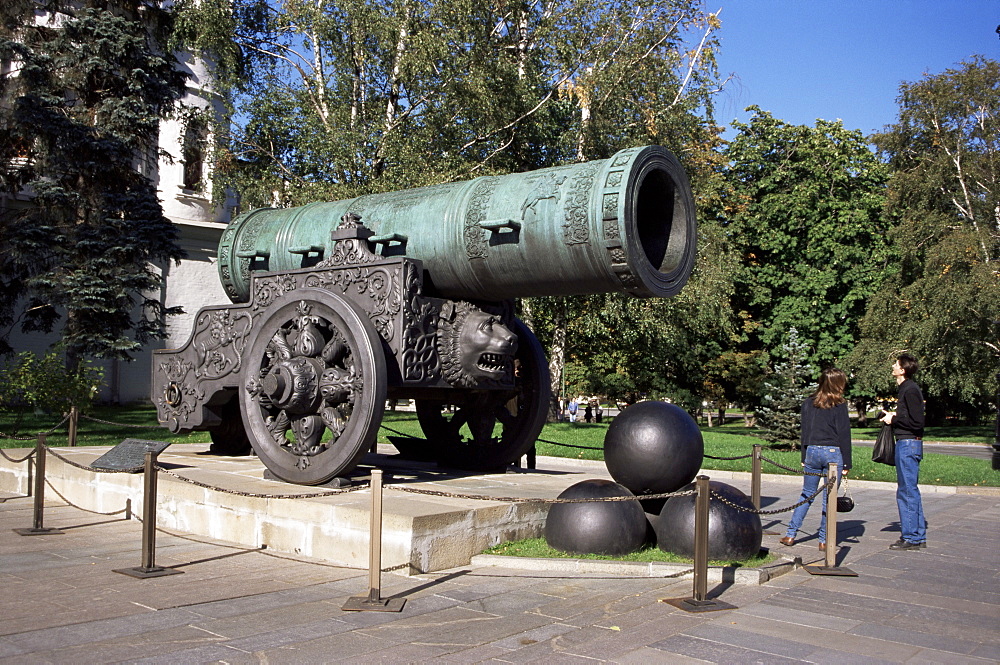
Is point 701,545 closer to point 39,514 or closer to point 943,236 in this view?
point 39,514

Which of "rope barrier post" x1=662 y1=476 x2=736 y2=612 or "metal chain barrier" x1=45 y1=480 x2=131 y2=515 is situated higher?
"rope barrier post" x1=662 y1=476 x2=736 y2=612

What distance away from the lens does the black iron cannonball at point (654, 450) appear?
6805 mm

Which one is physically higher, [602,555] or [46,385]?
[46,385]

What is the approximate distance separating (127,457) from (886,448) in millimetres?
6319

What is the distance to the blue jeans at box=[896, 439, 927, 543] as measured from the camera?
7.45 meters

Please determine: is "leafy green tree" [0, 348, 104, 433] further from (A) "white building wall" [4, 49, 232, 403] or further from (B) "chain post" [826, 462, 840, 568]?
(B) "chain post" [826, 462, 840, 568]

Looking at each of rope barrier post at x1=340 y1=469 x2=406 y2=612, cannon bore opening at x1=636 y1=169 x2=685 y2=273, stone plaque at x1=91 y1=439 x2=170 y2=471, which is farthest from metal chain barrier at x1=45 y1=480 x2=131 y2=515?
cannon bore opening at x1=636 y1=169 x2=685 y2=273

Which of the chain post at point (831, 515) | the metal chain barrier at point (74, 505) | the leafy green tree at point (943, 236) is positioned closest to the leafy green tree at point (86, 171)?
the metal chain barrier at point (74, 505)

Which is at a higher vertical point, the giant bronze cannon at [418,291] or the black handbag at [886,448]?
the giant bronze cannon at [418,291]

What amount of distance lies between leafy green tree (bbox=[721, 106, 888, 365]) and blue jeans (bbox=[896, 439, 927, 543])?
902 inches

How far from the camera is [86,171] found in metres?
19.8

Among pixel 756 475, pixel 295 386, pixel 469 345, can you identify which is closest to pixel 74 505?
pixel 295 386

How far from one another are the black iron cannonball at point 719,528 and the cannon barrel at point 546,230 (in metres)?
1.46

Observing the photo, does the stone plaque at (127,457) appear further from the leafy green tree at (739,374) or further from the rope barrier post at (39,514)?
the leafy green tree at (739,374)
